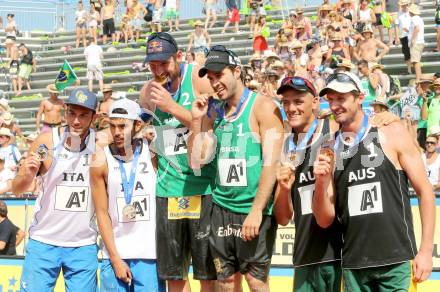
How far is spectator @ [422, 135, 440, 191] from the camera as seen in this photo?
13031 millimetres

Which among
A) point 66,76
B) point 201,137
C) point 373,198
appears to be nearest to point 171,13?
point 66,76

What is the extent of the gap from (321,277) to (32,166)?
2760 millimetres

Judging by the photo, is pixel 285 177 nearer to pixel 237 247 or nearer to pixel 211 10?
pixel 237 247

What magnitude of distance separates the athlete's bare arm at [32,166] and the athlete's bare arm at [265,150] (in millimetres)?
1980

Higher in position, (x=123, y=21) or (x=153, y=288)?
(x=123, y=21)

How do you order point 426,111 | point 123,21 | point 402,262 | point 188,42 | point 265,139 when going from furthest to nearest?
point 123,21 → point 188,42 → point 426,111 → point 265,139 → point 402,262

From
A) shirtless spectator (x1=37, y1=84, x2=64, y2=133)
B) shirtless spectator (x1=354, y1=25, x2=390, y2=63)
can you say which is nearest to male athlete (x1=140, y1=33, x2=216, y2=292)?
shirtless spectator (x1=354, y1=25, x2=390, y2=63)

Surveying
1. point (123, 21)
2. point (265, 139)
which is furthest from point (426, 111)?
point (123, 21)

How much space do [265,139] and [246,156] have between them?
0.22m

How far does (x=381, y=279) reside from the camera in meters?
6.90

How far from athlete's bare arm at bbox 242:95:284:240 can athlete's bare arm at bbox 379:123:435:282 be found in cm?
107

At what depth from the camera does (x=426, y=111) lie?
599 inches

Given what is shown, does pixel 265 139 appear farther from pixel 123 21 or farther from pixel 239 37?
pixel 123 21

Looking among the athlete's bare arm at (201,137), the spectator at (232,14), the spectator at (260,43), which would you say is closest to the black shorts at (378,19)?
the spectator at (260,43)
